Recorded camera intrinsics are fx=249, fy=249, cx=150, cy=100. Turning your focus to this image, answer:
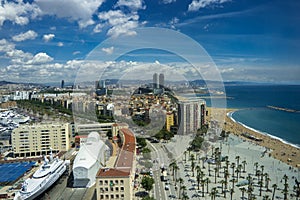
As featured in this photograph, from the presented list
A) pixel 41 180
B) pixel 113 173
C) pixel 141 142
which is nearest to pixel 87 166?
pixel 41 180

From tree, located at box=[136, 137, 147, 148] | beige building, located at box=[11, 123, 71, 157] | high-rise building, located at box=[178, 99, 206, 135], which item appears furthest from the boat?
high-rise building, located at box=[178, 99, 206, 135]

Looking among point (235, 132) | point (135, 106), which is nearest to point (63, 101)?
point (135, 106)

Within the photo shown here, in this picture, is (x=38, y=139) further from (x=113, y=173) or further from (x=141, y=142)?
(x=113, y=173)

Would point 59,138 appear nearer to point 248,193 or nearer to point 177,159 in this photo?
point 177,159

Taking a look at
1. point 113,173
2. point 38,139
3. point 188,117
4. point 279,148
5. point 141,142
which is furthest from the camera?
point 188,117

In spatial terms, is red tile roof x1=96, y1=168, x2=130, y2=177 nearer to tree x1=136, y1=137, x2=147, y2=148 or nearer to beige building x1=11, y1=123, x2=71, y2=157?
tree x1=136, y1=137, x2=147, y2=148

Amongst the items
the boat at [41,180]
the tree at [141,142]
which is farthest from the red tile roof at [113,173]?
the tree at [141,142]
